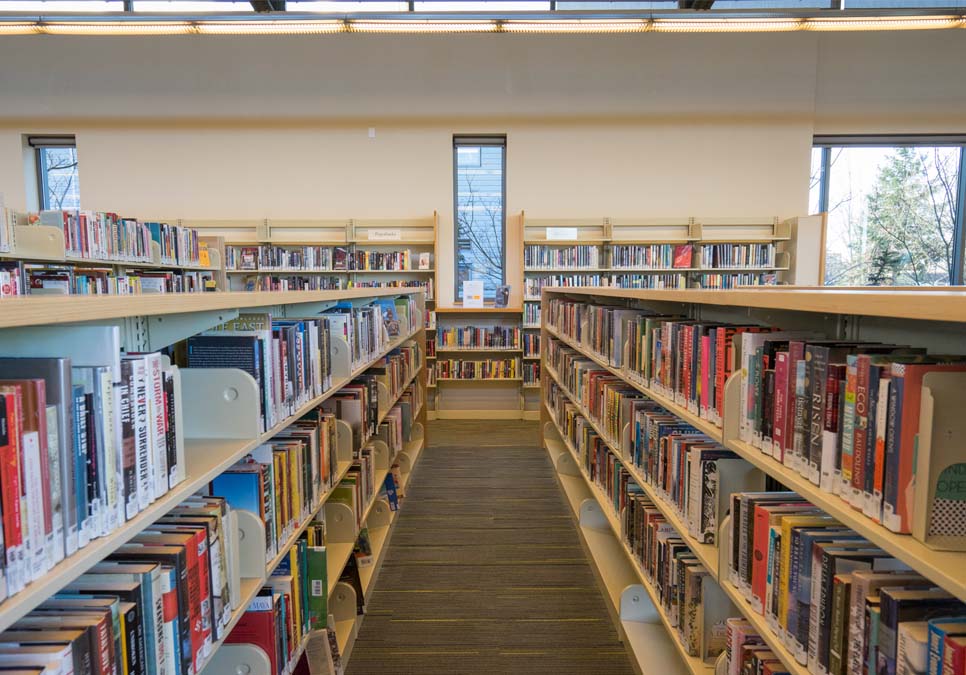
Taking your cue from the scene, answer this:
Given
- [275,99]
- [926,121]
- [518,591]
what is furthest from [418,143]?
[926,121]

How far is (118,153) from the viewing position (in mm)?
6527

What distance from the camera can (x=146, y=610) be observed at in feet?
2.99

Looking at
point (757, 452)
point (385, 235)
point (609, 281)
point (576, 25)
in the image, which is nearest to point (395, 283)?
point (385, 235)

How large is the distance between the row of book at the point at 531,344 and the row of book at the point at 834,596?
194 inches

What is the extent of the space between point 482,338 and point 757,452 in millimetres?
5132

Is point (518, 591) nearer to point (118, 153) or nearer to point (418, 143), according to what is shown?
point (418, 143)

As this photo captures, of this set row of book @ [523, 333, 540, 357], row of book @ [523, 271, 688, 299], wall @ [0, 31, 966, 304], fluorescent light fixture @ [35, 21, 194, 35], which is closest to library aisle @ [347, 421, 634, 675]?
row of book @ [523, 333, 540, 357]

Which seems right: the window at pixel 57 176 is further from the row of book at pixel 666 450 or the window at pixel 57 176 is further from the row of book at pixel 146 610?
the row of book at pixel 146 610

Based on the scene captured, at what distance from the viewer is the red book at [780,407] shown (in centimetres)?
119

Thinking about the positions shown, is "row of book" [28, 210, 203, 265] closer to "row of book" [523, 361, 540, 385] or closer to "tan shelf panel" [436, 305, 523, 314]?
"tan shelf panel" [436, 305, 523, 314]

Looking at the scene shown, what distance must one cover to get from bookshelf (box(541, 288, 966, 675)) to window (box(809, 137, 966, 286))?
5.16 m

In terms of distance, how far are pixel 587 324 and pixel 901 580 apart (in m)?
2.51

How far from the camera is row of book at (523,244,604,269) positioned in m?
6.22

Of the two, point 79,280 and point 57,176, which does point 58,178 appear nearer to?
point 57,176
